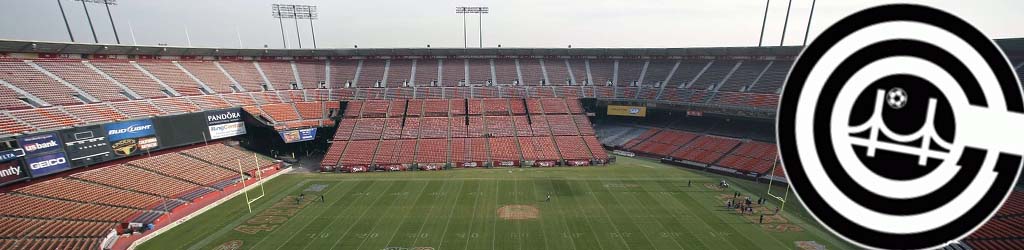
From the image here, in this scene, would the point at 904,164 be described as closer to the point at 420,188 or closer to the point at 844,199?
the point at 844,199

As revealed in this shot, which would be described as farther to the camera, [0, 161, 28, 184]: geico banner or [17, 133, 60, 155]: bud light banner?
[17, 133, 60, 155]: bud light banner

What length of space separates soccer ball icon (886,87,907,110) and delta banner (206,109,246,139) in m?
44.4

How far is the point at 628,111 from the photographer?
47.2m

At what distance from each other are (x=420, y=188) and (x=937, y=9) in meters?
30.2

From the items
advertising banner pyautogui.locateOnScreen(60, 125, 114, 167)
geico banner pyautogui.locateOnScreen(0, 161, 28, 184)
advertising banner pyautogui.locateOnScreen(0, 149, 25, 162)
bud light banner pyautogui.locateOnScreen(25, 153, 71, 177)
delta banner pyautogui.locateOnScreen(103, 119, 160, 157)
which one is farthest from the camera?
delta banner pyautogui.locateOnScreen(103, 119, 160, 157)

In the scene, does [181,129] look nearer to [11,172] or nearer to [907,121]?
[11,172]

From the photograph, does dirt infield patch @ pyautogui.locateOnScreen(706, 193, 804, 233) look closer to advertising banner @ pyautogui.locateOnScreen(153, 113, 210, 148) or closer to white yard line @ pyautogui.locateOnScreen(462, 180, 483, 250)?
white yard line @ pyautogui.locateOnScreen(462, 180, 483, 250)

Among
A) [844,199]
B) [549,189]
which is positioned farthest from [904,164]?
[549,189]

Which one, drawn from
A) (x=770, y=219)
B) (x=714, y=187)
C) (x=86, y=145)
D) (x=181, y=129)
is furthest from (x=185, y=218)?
(x=714, y=187)

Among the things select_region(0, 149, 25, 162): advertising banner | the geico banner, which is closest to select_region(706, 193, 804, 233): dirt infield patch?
the geico banner

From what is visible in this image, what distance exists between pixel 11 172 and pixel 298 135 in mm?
→ 18380

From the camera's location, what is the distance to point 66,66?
114ft

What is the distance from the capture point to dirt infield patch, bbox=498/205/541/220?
24406 mm

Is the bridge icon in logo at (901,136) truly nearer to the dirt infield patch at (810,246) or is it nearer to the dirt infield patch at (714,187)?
the dirt infield patch at (810,246)
